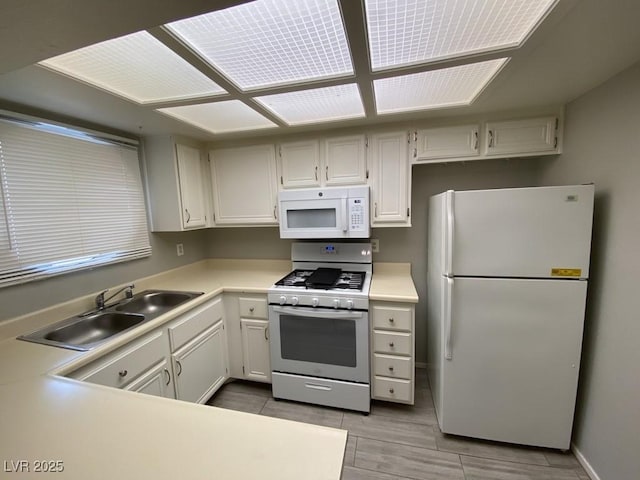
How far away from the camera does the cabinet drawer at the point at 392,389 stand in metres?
1.98

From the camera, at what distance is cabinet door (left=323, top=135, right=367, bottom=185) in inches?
86.4

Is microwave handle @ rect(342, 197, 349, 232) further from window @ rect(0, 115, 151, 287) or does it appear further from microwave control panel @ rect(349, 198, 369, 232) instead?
window @ rect(0, 115, 151, 287)

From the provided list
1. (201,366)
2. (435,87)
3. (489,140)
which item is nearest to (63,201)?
(201,366)

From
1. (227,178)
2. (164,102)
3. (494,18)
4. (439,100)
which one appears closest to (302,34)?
(494,18)

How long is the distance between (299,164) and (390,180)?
2.58 feet

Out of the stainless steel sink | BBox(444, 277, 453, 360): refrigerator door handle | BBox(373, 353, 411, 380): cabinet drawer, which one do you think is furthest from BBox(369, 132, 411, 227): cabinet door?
the stainless steel sink

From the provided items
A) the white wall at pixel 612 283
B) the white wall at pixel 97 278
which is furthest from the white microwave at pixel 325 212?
the white wall at pixel 612 283

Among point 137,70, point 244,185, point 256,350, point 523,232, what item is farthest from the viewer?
point 244,185

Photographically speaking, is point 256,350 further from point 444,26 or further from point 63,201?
point 444,26

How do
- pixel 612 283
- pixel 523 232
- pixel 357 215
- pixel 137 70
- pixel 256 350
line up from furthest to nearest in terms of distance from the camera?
pixel 256 350 → pixel 357 215 → pixel 523 232 → pixel 612 283 → pixel 137 70

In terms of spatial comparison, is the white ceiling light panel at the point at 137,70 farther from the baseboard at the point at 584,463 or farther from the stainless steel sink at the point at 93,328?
the baseboard at the point at 584,463

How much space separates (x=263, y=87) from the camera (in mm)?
1426

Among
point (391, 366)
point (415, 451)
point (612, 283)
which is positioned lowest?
point (415, 451)

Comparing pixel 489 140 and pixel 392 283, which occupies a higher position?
pixel 489 140
